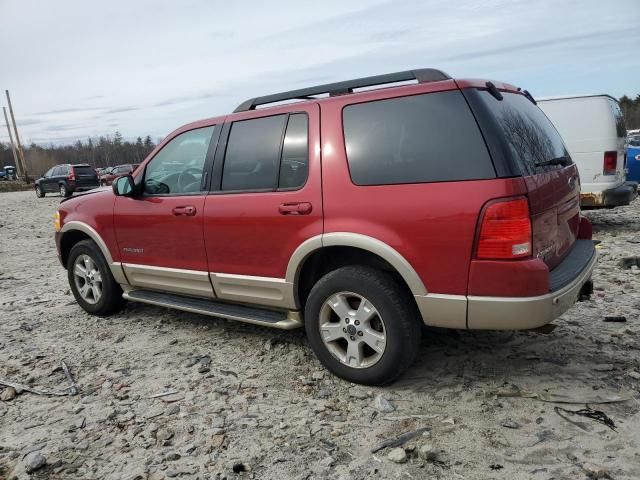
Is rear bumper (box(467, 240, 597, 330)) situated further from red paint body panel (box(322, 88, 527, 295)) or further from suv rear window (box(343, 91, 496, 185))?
suv rear window (box(343, 91, 496, 185))

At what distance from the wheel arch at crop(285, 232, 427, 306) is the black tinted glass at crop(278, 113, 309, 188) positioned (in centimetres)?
46

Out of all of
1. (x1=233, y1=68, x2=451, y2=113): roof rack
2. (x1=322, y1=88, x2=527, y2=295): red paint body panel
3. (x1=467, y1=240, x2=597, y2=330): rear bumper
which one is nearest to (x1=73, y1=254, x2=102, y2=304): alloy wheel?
(x1=233, y1=68, x2=451, y2=113): roof rack

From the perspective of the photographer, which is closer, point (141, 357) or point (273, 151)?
point (273, 151)

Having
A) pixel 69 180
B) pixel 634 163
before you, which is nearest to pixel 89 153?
pixel 69 180

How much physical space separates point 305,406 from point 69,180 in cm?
2500

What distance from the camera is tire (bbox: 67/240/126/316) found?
492cm

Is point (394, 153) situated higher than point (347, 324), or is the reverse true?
point (394, 153)

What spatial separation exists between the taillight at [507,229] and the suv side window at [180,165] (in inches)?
91.7

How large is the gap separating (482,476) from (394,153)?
5.94ft

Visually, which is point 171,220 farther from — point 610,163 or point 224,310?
point 610,163

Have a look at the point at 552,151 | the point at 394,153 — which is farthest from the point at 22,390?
the point at 552,151

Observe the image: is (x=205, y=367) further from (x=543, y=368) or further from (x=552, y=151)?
(x=552, y=151)

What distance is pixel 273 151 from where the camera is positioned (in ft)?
11.9

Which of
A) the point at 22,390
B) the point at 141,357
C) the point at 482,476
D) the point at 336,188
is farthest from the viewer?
the point at 141,357
